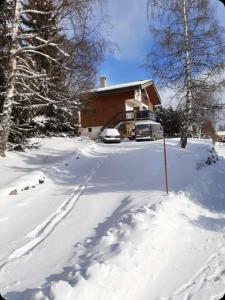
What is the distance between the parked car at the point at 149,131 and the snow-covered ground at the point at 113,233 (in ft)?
55.8

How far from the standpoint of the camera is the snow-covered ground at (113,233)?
5883mm

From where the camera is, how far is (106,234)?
7727 mm

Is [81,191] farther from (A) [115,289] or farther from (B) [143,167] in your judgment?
→ (A) [115,289]

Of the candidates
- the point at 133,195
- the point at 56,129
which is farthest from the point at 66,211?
the point at 56,129

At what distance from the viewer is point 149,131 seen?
3228cm

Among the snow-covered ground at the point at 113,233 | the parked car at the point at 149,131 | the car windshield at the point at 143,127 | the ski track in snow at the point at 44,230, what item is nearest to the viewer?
the snow-covered ground at the point at 113,233

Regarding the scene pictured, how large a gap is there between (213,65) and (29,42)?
878cm

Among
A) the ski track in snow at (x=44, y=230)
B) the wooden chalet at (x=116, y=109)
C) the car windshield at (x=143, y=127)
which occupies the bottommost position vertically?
the ski track in snow at (x=44, y=230)

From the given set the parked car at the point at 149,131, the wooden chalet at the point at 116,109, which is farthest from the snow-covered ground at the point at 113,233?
the wooden chalet at the point at 116,109

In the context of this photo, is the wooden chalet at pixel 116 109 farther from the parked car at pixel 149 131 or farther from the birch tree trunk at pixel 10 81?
the birch tree trunk at pixel 10 81

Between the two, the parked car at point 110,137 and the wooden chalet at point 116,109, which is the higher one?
the wooden chalet at point 116,109

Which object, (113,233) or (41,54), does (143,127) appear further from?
(113,233)

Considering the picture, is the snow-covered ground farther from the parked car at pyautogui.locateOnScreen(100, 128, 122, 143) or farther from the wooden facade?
the wooden facade

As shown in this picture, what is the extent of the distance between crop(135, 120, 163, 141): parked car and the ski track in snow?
20.1m
